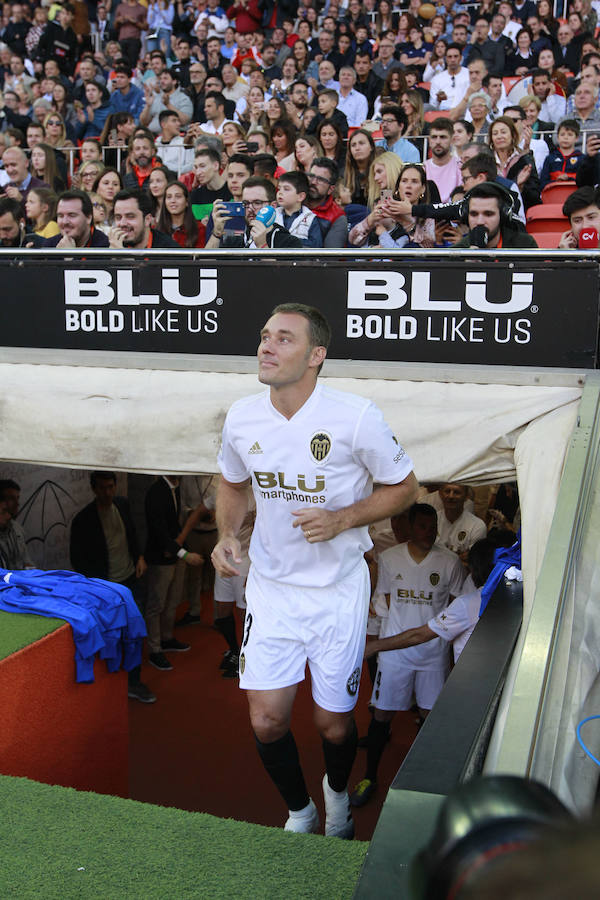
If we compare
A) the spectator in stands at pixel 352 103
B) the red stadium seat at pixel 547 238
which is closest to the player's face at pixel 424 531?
the red stadium seat at pixel 547 238

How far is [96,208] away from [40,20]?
405 inches

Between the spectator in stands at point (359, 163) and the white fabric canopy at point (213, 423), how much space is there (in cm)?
349

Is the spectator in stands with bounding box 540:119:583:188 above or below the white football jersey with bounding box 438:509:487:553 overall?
above

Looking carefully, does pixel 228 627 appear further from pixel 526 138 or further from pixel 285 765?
pixel 526 138

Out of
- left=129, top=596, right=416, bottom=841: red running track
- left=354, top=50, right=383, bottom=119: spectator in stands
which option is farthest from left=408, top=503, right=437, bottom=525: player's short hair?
left=354, top=50, right=383, bottom=119: spectator in stands

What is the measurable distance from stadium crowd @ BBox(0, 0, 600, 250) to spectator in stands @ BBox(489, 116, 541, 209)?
0.07ft

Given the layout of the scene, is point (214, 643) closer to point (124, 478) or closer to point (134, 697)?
point (134, 697)

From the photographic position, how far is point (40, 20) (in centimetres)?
1703

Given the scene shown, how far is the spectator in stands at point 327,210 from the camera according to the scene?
666 centimetres

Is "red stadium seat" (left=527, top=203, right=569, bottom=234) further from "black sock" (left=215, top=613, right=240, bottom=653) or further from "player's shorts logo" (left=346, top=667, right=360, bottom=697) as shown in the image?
"player's shorts logo" (left=346, top=667, right=360, bottom=697)

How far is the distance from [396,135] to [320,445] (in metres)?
6.15

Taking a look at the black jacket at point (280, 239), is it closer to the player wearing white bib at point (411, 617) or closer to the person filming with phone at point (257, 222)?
the person filming with phone at point (257, 222)

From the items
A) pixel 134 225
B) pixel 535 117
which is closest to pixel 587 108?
pixel 535 117

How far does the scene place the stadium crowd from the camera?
6562 millimetres
